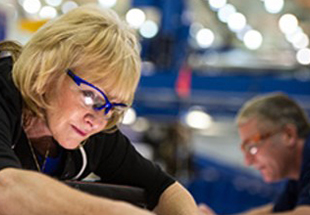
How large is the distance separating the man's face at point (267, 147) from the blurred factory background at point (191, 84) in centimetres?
134

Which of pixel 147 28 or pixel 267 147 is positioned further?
pixel 147 28

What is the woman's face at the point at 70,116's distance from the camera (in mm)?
1654

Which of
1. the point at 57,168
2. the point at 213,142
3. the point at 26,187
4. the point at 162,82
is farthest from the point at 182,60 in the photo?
the point at 213,142

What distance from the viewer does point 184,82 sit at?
21.2 feet

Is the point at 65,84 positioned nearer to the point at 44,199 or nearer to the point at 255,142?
the point at 44,199

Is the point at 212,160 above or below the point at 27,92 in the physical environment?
below

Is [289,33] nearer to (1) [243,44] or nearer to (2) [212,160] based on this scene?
(1) [243,44]

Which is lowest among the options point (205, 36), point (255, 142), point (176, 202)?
point (205, 36)

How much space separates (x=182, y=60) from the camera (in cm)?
659

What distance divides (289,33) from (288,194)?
31.2ft

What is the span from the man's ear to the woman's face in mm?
1591

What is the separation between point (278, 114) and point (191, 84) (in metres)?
3.38

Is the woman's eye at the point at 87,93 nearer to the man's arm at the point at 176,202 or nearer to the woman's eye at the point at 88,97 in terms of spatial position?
the woman's eye at the point at 88,97

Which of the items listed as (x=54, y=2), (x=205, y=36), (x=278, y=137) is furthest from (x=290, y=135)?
(x=205, y=36)
